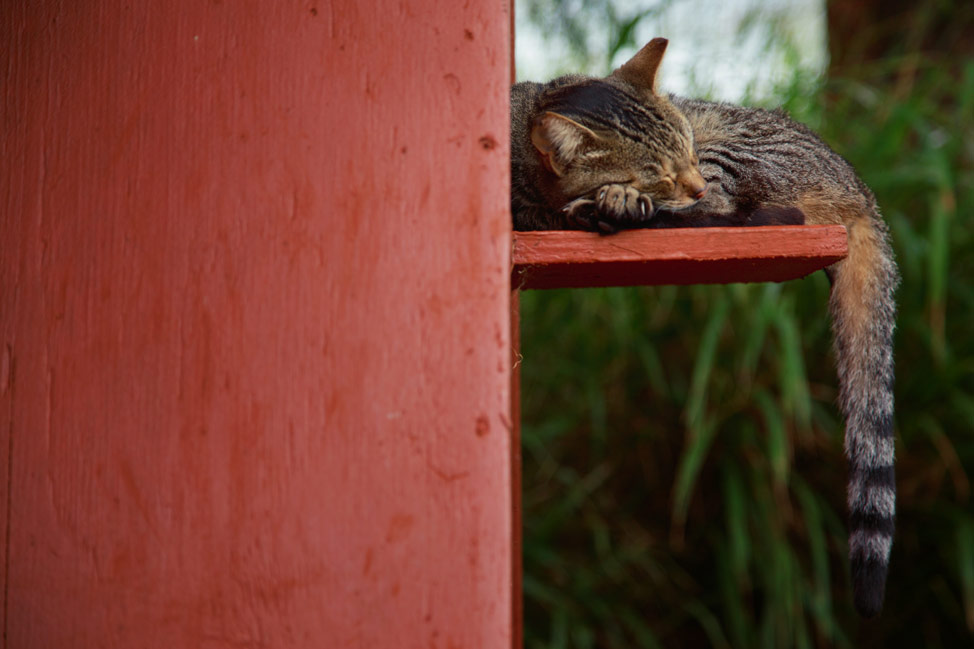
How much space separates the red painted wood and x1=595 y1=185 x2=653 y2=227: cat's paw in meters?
0.14

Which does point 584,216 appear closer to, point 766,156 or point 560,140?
point 560,140

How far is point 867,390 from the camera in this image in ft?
2.78

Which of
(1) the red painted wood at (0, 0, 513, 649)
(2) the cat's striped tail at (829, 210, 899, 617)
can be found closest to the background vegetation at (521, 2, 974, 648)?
(2) the cat's striped tail at (829, 210, 899, 617)

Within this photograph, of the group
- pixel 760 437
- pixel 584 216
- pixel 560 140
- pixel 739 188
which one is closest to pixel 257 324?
pixel 584 216

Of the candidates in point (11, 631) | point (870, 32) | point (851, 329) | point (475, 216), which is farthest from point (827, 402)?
point (11, 631)

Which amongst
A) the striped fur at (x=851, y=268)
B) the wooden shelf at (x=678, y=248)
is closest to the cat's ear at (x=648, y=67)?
the striped fur at (x=851, y=268)

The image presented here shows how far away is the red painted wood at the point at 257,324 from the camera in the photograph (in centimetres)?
58

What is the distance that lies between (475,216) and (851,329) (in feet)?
1.72

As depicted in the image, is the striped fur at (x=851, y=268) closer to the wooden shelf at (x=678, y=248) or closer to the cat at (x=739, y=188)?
the cat at (x=739, y=188)

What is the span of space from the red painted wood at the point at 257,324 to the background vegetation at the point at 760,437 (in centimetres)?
91

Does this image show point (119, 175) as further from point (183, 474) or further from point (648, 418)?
point (648, 418)

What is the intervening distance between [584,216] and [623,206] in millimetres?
50

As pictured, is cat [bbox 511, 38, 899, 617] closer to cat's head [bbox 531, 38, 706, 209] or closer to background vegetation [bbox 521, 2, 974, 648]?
cat's head [bbox 531, 38, 706, 209]

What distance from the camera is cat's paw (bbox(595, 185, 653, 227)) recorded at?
700 millimetres
